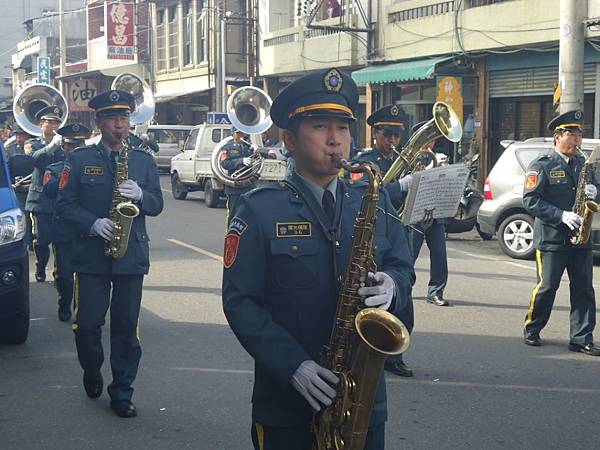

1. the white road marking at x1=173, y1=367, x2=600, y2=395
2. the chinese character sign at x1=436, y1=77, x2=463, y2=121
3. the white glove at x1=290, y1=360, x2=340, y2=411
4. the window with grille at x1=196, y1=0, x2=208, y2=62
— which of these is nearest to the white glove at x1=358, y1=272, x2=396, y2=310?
the white glove at x1=290, y1=360, x2=340, y2=411

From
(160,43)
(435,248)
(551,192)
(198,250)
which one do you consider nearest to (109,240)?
(551,192)

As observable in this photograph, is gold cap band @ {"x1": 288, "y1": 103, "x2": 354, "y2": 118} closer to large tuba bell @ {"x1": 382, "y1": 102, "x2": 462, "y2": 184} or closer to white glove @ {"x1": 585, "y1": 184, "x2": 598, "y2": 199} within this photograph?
large tuba bell @ {"x1": 382, "y1": 102, "x2": 462, "y2": 184}

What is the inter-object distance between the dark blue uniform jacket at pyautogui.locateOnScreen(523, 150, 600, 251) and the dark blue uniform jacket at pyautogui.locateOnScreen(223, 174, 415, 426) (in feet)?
14.7

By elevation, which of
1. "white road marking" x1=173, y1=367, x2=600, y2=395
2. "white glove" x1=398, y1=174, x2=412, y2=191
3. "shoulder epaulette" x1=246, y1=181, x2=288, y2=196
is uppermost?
"shoulder epaulette" x1=246, y1=181, x2=288, y2=196

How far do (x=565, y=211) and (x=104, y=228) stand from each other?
12.2ft

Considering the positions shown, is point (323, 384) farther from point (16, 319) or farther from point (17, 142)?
point (17, 142)

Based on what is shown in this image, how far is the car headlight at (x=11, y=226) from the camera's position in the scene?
725cm

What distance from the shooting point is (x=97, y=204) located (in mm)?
6078

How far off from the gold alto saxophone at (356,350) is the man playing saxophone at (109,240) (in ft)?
9.88

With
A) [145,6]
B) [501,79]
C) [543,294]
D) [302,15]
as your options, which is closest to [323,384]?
[543,294]

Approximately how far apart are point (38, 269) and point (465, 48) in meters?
13.7

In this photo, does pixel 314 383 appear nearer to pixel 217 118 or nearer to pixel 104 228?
pixel 104 228

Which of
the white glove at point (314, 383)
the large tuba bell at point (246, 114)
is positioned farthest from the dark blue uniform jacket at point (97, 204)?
the large tuba bell at point (246, 114)

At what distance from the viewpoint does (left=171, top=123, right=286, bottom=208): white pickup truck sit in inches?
863
